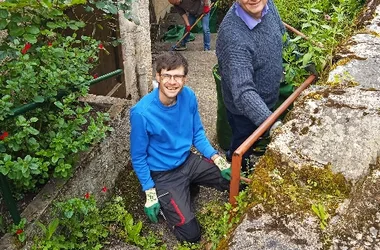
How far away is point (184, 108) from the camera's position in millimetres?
3051

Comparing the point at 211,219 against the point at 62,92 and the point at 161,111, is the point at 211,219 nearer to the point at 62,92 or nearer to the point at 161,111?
→ the point at 161,111

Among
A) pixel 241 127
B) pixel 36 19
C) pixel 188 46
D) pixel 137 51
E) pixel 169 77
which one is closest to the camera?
pixel 36 19

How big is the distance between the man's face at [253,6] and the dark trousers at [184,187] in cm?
123

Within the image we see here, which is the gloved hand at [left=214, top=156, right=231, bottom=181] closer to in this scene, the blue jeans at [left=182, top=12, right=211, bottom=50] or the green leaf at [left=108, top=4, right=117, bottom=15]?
the green leaf at [left=108, top=4, right=117, bottom=15]

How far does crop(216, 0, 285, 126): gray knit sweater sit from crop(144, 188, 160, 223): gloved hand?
0.86 metres

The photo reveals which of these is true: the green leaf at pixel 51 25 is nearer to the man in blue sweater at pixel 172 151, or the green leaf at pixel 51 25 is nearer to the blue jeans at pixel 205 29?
the man in blue sweater at pixel 172 151

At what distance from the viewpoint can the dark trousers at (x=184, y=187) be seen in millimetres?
2990

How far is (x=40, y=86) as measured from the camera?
2465 millimetres

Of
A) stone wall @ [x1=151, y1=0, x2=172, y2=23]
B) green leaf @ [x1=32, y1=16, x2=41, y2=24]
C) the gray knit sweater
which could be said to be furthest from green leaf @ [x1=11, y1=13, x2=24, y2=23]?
stone wall @ [x1=151, y1=0, x2=172, y2=23]

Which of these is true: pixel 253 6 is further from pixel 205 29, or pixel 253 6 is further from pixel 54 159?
pixel 205 29

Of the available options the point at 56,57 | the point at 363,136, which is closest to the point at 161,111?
the point at 56,57

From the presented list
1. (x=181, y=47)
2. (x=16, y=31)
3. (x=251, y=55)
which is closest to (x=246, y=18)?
(x=251, y=55)

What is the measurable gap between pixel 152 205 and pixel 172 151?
411 millimetres

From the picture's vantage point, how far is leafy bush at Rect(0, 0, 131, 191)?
213 cm
